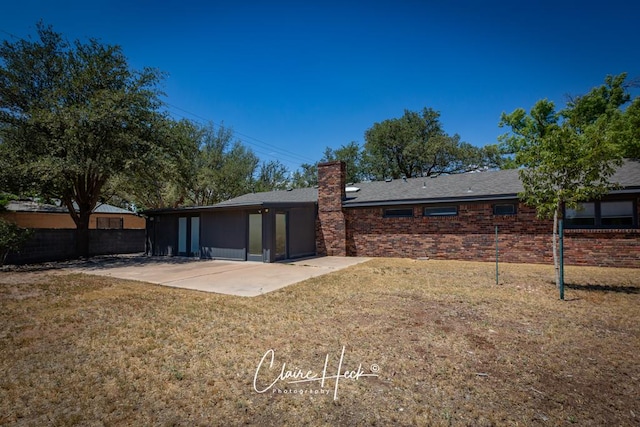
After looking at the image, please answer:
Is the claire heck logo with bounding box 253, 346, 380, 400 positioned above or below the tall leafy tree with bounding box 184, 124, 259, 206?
below

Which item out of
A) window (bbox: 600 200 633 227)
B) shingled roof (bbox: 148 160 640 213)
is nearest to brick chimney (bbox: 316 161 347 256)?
shingled roof (bbox: 148 160 640 213)

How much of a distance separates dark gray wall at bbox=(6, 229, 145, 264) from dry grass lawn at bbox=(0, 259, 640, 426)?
26.8 feet

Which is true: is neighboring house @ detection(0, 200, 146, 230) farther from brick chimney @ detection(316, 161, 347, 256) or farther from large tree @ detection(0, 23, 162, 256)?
brick chimney @ detection(316, 161, 347, 256)

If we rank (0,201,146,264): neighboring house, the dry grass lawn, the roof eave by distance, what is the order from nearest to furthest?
the dry grass lawn
the roof eave
(0,201,146,264): neighboring house

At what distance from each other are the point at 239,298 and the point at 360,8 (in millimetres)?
10176

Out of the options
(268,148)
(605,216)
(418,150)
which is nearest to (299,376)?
(605,216)

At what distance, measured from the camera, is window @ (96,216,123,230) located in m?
22.9

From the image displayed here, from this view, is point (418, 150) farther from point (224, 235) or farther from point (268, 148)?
point (224, 235)

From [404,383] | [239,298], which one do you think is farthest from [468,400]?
[239,298]

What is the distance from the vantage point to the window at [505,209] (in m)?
11.7

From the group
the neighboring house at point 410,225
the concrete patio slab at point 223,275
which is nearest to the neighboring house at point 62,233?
the neighboring house at point 410,225

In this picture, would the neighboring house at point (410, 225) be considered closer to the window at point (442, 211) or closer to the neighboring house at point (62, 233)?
the window at point (442, 211)

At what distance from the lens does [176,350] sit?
3.88 m

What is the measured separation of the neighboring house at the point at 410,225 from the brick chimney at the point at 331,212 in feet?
0.15
